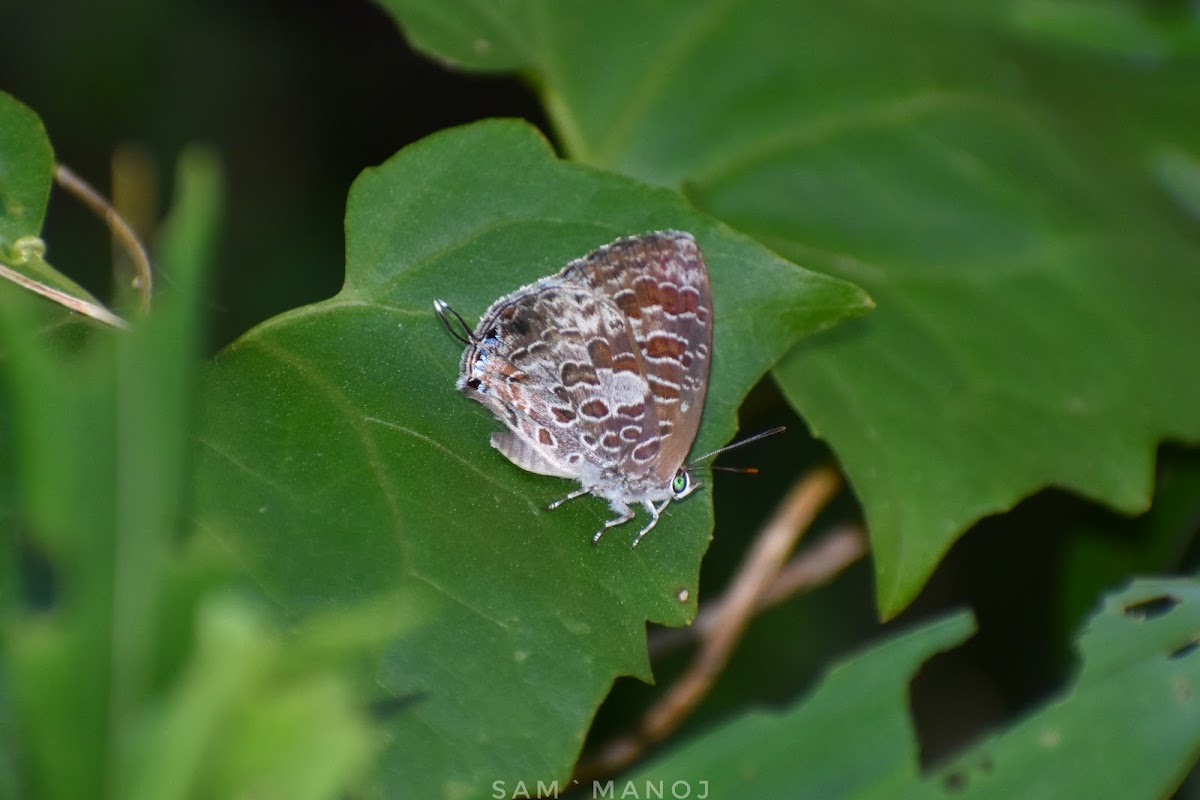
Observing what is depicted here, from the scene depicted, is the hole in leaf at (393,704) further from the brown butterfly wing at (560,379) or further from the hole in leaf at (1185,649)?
the hole in leaf at (1185,649)

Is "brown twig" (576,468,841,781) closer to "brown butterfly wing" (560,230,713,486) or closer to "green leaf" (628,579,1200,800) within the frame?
"brown butterfly wing" (560,230,713,486)

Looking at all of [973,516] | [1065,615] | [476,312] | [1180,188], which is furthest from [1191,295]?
[476,312]

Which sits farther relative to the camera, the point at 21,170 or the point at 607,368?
the point at 607,368

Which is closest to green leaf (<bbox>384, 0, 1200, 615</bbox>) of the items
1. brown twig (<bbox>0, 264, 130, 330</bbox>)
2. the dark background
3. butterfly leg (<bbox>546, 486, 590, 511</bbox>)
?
butterfly leg (<bbox>546, 486, 590, 511</bbox>)

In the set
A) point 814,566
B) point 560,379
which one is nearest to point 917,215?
point 814,566

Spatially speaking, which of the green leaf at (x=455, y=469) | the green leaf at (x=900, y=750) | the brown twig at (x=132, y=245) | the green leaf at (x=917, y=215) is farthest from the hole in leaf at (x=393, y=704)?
the green leaf at (x=917, y=215)

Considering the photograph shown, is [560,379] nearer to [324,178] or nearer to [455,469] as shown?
[455,469]
